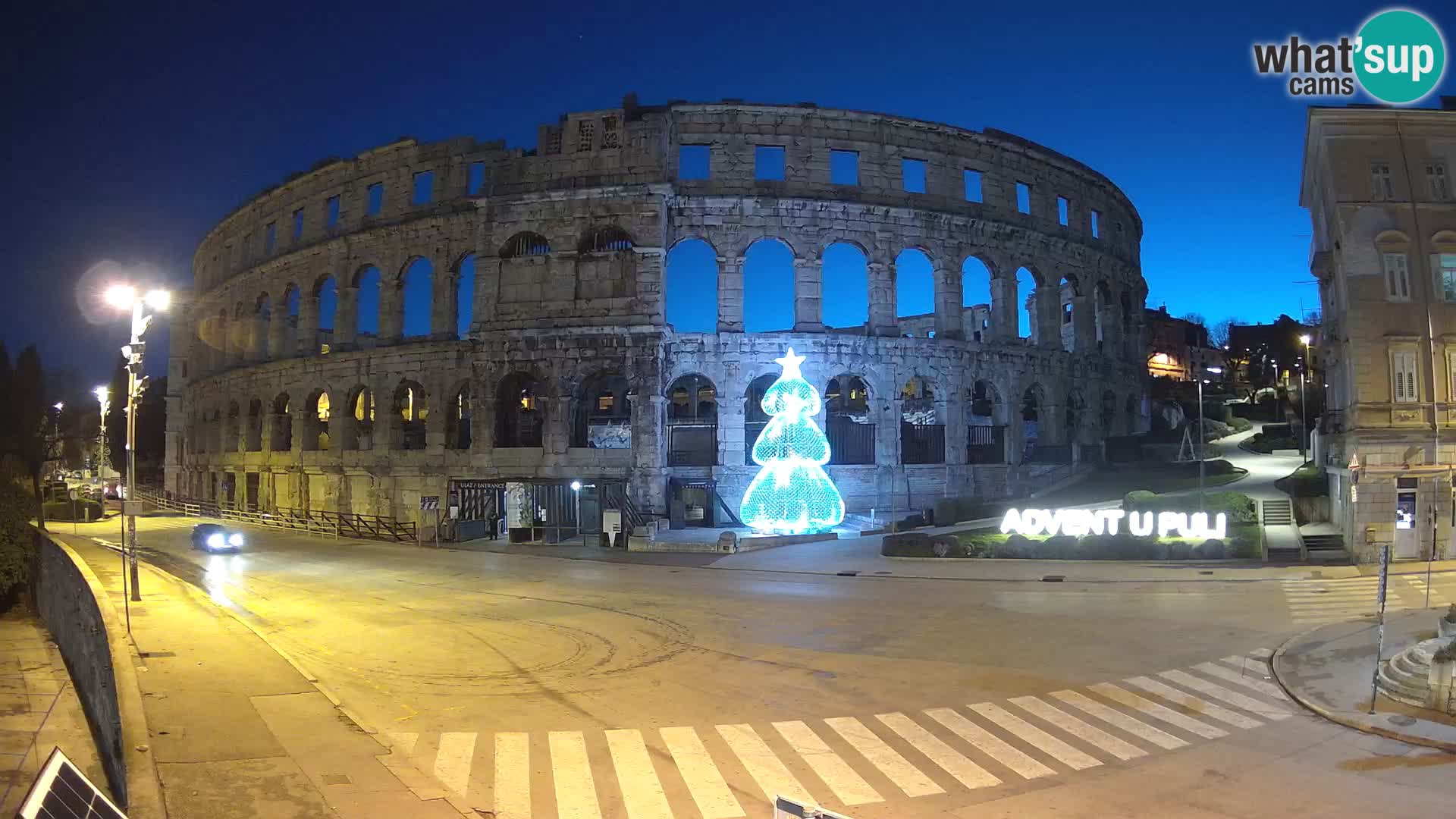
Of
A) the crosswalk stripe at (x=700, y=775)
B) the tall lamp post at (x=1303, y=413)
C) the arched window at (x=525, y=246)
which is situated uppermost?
the arched window at (x=525, y=246)

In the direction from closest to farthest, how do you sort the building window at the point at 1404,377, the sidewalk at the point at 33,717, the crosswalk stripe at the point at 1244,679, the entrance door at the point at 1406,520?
the crosswalk stripe at the point at 1244,679, the sidewalk at the point at 33,717, the entrance door at the point at 1406,520, the building window at the point at 1404,377

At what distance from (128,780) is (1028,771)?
9202mm

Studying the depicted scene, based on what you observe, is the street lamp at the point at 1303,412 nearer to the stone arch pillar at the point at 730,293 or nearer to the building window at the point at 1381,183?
the building window at the point at 1381,183

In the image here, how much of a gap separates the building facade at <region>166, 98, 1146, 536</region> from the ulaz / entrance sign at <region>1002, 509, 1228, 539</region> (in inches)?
424

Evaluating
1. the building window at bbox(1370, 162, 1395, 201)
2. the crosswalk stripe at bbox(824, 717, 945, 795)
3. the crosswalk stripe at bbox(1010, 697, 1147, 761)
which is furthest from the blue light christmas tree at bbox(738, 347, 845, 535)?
the crosswalk stripe at bbox(824, 717, 945, 795)

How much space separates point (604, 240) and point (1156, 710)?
34.9m

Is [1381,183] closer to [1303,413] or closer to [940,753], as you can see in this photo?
[1303,413]

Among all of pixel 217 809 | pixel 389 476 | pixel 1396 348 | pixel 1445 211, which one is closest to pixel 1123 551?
pixel 1396 348

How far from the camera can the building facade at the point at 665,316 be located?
38.6 m

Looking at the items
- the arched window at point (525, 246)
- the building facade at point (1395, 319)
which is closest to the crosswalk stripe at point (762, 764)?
the building facade at point (1395, 319)

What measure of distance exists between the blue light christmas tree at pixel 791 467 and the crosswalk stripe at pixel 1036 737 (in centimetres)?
1981

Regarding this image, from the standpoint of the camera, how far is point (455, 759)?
9750 millimetres

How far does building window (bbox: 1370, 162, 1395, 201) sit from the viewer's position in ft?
90.7

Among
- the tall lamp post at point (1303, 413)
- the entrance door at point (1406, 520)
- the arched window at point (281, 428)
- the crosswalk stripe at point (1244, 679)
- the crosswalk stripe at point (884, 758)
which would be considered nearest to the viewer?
the crosswalk stripe at point (884, 758)
